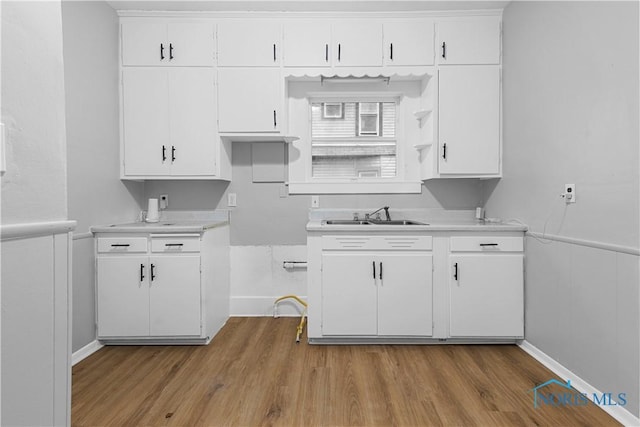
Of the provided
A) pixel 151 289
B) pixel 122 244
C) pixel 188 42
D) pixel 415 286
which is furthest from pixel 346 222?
pixel 188 42

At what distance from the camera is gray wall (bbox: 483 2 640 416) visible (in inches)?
66.1

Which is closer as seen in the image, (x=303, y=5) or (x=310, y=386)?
(x=310, y=386)

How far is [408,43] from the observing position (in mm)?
2816

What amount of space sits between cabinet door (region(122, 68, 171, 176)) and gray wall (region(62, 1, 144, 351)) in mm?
83

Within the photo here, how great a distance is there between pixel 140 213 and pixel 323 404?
233cm

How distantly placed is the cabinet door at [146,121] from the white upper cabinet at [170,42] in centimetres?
13

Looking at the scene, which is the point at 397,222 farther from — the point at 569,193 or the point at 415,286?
the point at 569,193

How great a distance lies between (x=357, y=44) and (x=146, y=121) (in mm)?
1836

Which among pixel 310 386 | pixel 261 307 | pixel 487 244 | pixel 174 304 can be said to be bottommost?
pixel 310 386

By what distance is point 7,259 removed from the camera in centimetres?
83

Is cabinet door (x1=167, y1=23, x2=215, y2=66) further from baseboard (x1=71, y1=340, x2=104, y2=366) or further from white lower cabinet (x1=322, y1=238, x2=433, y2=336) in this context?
baseboard (x1=71, y1=340, x2=104, y2=366)

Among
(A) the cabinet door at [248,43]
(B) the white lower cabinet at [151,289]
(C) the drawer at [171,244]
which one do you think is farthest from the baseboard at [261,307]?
(A) the cabinet door at [248,43]

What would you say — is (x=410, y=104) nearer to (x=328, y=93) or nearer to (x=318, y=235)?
(x=328, y=93)

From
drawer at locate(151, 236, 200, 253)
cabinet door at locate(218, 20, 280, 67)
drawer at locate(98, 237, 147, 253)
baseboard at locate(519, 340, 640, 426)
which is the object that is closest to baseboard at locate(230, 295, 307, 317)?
drawer at locate(151, 236, 200, 253)
